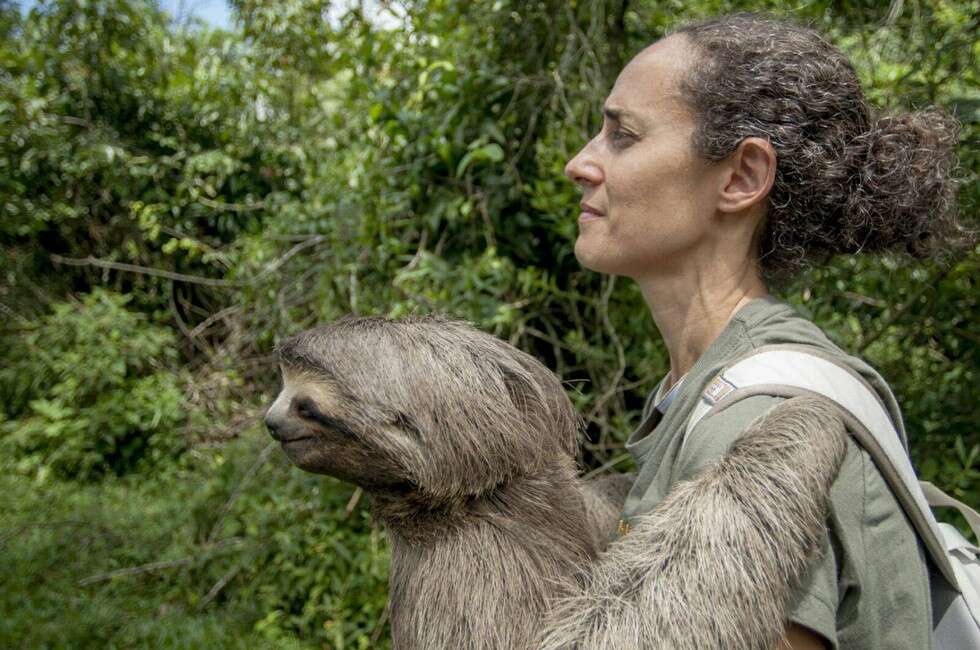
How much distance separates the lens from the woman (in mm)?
1580

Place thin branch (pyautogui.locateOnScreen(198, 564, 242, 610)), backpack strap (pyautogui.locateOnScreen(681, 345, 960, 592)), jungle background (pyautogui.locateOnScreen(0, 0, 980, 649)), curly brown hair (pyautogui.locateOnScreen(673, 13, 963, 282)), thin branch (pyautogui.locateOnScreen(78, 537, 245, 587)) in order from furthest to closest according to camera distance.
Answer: thin branch (pyautogui.locateOnScreen(78, 537, 245, 587))
thin branch (pyautogui.locateOnScreen(198, 564, 242, 610))
jungle background (pyautogui.locateOnScreen(0, 0, 980, 649))
curly brown hair (pyautogui.locateOnScreen(673, 13, 963, 282))
backpack strap (pyautogui.locateOnScreen(681, 345, 960, 592))

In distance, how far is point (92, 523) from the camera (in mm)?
5453

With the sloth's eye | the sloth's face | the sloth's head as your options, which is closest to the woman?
the sloth's head

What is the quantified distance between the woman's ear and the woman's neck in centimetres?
16

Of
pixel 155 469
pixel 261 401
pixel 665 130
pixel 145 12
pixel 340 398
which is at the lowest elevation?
pixel 155 469

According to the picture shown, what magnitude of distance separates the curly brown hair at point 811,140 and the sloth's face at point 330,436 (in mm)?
865

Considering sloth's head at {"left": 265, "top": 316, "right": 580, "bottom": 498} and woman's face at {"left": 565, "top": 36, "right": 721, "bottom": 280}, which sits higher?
woman's face at {"left": 565, "top": 36, "right": 721, "bottom": 280}

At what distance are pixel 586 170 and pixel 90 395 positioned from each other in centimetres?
642

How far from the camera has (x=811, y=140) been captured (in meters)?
1.62

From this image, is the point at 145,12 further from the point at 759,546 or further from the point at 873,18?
the point at 759,546

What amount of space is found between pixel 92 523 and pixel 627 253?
5.02 metres

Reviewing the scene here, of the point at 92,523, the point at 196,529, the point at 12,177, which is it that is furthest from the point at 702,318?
the point at 12,177

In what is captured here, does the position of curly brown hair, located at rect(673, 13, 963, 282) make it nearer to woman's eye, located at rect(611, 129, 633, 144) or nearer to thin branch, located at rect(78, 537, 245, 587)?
woman's eye, located at rect(611, 129, 633, 144)

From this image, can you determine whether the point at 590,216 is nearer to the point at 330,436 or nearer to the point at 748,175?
the point at 748,175
